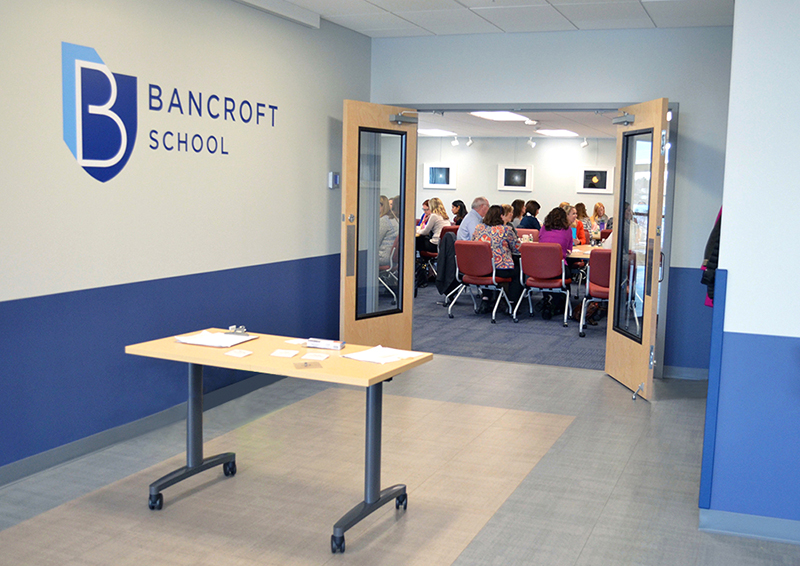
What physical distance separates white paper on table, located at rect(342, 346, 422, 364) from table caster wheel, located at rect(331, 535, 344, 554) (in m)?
0.73

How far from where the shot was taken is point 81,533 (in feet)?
10.2

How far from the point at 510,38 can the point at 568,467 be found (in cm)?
378

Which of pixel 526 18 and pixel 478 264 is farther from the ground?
pixel 526 18

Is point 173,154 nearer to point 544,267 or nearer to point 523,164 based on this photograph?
point 544,267

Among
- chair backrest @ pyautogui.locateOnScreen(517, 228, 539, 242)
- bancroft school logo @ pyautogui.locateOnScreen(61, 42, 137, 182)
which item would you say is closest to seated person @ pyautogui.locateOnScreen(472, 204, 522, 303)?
chair backrest @ pyautogui.locateOnScreen(517, 228, 539, 242)

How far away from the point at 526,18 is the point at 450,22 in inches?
24.0

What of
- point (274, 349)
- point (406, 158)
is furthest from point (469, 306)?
point (274, 349)

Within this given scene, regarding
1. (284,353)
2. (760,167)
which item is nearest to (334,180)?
(284,353)

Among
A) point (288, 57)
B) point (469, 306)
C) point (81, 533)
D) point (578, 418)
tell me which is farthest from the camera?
point (469, 306)

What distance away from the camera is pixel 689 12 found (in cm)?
530

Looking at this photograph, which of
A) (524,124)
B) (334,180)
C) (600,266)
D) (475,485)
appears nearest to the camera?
(475,485)

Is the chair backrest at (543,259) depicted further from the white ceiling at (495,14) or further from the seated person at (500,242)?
the white ceiling at (495,14)

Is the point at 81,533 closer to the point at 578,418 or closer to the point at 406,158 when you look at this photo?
the point at 578,418

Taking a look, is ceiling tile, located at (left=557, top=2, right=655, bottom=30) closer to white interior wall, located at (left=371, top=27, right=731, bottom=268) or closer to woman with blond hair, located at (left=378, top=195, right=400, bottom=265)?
white interior wall, located at (left=371, top=27, right=731, bottom=268)
